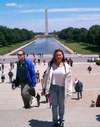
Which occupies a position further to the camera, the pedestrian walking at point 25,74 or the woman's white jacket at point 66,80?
the pedestrian walking at point 25,74

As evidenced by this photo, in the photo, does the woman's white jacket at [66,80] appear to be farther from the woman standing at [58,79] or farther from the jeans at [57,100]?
the jeans at [57,100]

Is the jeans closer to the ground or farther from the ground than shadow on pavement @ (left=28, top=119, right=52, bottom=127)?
farther from the ground

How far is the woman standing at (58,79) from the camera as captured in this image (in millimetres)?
8133

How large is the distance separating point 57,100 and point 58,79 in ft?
1.31

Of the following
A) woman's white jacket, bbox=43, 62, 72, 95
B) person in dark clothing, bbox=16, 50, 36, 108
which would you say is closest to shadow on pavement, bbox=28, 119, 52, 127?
woman's white jacket, bbox=43, 62, 72, 95

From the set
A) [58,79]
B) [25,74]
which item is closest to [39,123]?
[58,79]

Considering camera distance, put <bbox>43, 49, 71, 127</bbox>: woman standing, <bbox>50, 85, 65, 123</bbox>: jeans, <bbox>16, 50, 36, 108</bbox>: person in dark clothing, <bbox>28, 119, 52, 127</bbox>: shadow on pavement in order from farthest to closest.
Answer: <bbox>16, 50, 36, 108</bbox>: person in dark clothing < <bbox>28, 119, 52, 127</bbox>: shadow on pavement < <bbox>50, 85, 65, 123</bbox>: jeans < <bbox>43, 49, 71, 127</bbox>: woman standing

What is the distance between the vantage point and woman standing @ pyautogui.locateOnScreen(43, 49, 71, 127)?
26.7 feet

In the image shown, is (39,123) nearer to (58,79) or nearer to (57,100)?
(57,100)

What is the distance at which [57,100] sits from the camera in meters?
8.41

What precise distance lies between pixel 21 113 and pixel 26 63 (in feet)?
3.07

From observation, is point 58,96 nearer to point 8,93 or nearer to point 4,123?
point 4,123

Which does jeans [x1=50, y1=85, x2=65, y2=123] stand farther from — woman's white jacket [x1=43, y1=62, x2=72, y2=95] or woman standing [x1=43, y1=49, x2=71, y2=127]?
woman's white jacket [x1=43, y1=62, x2=72, y2=95]

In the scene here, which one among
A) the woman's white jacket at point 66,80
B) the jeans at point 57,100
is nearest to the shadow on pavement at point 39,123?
the jeans at point 57,100
